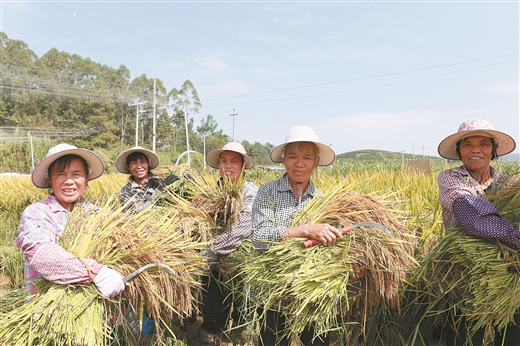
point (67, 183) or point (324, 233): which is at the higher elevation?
point (67, 183)

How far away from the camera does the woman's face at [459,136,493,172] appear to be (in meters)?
2.08

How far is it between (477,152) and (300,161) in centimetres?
103

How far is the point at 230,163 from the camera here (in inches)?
112

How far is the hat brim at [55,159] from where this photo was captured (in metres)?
1.99

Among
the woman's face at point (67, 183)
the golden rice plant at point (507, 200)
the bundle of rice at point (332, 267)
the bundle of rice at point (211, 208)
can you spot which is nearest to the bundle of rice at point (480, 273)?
the golden rice plant at point (507, 200)

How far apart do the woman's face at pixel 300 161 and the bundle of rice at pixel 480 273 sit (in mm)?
816

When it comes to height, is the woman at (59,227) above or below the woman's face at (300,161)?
below

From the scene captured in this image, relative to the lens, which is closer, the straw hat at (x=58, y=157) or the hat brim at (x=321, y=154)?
the straw hat at (x=58, y=157)

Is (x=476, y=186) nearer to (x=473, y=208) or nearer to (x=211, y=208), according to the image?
(x=473, y=208)

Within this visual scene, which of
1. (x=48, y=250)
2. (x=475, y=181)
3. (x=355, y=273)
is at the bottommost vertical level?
(x=355, y=273)

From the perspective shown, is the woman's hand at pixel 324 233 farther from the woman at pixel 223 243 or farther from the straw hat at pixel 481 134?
the straw hat at pixel 481 134

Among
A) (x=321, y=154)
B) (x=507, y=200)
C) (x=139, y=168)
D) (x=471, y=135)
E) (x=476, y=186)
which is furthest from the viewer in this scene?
(x=139, y=168)

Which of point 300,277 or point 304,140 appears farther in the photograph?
point 304,140

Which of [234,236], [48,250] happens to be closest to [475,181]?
[234,236]
